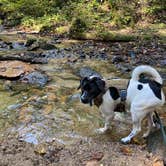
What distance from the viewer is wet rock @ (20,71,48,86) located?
8116 mm

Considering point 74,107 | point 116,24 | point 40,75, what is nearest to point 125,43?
point 116,24

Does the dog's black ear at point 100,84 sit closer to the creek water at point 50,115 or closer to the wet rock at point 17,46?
the creek water at point 50,115

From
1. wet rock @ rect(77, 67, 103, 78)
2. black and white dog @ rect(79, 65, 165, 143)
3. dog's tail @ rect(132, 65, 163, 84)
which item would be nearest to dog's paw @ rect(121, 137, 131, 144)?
black and white dog @ rect(79, 65, 165, 143)

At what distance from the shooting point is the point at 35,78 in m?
8.37

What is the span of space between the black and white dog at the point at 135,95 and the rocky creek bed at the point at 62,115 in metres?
0.36

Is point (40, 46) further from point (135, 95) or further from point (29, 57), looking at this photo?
point (135, 95)

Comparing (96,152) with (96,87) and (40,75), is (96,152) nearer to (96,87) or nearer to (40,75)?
(96,87)

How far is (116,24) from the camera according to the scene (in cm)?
1538

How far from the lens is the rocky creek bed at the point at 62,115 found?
15.5 feet

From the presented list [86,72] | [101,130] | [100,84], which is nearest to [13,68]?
[86,72]

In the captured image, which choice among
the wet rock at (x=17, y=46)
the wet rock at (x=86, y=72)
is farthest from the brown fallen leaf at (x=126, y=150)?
the wet rock at (x=17, y=46)

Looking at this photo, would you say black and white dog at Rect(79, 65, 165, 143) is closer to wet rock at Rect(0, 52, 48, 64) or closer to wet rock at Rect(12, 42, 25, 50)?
wet rock at Rect(0, 52, 48, 64)

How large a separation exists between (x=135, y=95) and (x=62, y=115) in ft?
5.45

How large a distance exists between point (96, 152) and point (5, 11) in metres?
14.5
